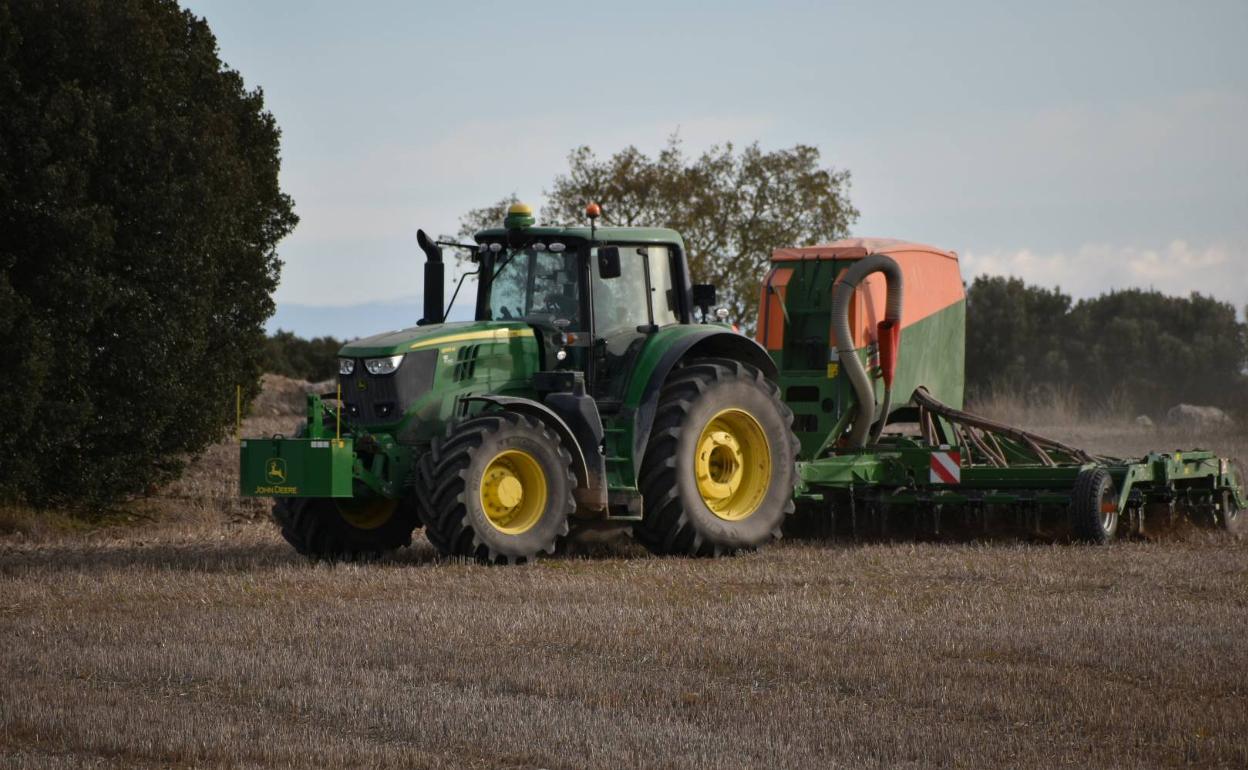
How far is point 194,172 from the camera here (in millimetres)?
18359

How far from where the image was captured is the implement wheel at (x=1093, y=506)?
13.5 metres

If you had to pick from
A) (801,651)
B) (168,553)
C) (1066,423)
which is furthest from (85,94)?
(1066,423)

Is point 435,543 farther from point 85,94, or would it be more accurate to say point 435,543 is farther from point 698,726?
point 85,94

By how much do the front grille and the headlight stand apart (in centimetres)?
3

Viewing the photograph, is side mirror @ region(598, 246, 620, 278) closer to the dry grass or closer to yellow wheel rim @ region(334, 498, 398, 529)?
the dry grass

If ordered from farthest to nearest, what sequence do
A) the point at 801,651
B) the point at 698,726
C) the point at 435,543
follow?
the point at 435,543 < the point at 801,651 < the point at 698,726

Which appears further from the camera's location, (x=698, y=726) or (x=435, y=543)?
(x=435, y=543)

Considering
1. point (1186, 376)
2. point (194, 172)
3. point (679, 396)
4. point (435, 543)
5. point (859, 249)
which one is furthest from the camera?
point (1186, 376)

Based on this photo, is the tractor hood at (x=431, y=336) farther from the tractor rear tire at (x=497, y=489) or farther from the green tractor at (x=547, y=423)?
the tractor rear tire at (x=497, y=489)

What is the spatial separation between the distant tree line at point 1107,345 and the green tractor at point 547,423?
33.9 meters

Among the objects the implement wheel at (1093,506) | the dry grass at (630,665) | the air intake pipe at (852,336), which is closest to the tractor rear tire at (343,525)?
the dry grass at (630,665)

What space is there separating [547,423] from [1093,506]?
4.55 metres

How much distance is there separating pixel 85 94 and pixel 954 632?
12.3 meters

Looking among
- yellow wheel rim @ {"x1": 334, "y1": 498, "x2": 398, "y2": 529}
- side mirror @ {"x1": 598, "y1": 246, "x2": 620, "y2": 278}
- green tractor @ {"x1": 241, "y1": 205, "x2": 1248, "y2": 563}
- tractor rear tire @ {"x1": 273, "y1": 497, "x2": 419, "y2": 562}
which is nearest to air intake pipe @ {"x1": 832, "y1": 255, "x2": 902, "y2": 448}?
green tractor @ {"x1": 241, "y1": 205, "x2": 1248, "y2": 563}
